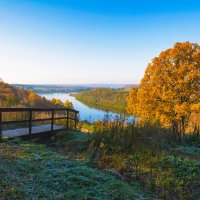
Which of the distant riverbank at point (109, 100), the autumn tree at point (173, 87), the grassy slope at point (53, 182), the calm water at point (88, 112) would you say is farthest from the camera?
the distant riverbank at point (109, 100)

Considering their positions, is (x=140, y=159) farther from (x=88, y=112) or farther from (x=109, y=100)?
(x=109, y=100)

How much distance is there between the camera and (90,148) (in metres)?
6.98

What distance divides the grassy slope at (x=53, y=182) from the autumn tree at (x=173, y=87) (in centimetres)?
1376

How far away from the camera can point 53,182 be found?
3857 millimetres

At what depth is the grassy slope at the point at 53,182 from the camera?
3.34 meters

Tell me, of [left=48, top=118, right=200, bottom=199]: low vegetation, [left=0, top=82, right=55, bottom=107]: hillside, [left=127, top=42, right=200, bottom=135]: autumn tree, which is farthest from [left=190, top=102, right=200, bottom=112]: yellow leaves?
[left=0, top=82, right=55, bottom=107]: hillside

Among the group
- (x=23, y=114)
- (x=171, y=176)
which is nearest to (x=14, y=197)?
(x=171, y=176)

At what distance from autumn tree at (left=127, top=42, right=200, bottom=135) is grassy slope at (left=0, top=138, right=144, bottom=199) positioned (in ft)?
45.1

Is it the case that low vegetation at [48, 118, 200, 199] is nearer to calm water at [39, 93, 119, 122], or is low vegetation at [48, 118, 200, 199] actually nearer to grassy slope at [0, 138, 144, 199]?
grassy slope at [0, 138, 144, 199]

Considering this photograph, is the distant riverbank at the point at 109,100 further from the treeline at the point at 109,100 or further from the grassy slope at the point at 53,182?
the grassy slope at the point at 53,182

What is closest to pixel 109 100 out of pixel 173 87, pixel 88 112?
pixel 88 112

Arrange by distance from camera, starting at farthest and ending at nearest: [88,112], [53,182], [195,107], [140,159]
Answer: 1. [88,112]
2. [195,107]
3. [140,159]
4. [53,182]

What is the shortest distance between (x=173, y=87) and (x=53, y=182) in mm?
16284

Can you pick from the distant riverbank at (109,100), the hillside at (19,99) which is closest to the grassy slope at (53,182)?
the hillside at (19,99)
